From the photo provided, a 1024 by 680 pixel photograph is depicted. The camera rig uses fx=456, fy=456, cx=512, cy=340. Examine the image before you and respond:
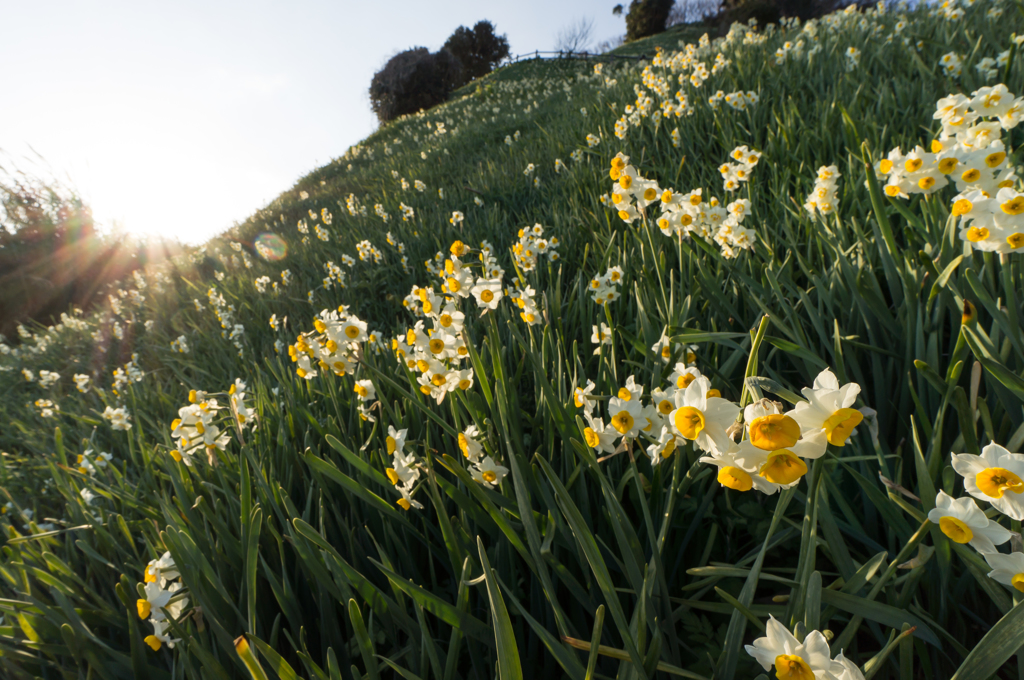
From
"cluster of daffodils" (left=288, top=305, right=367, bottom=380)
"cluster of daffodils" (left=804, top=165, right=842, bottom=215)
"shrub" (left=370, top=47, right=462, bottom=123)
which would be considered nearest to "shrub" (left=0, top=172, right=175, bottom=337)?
"cluster of daffodils" (left=288, top=305, right=367, bottom=380)

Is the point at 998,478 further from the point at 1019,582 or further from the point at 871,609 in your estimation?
the point at 871,609

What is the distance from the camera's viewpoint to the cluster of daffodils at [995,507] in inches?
22.5

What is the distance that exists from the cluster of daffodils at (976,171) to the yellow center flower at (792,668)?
1020 mm

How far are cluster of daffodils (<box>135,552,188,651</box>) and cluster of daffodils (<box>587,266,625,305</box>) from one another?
5.21ft

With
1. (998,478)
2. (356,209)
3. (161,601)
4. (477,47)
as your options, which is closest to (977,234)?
(998,478)

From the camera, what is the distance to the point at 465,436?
4.16ft

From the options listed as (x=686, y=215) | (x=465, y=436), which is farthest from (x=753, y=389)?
(x=686, y=215)

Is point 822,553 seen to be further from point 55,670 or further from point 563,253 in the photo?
point 563,253

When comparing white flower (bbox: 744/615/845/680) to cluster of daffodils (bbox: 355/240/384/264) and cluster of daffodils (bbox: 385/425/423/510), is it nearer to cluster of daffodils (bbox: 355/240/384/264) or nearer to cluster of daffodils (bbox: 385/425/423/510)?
cluster of daffodils (bbox: 385/425/423/510)

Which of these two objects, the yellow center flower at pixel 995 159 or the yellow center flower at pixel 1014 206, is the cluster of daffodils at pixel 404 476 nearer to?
the yellow center flower at pixel 1014 206

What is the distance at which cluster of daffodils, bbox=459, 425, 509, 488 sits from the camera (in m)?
1.14

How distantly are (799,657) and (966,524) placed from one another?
29 centimetres

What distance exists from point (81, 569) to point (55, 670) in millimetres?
490

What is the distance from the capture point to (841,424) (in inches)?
23.0
